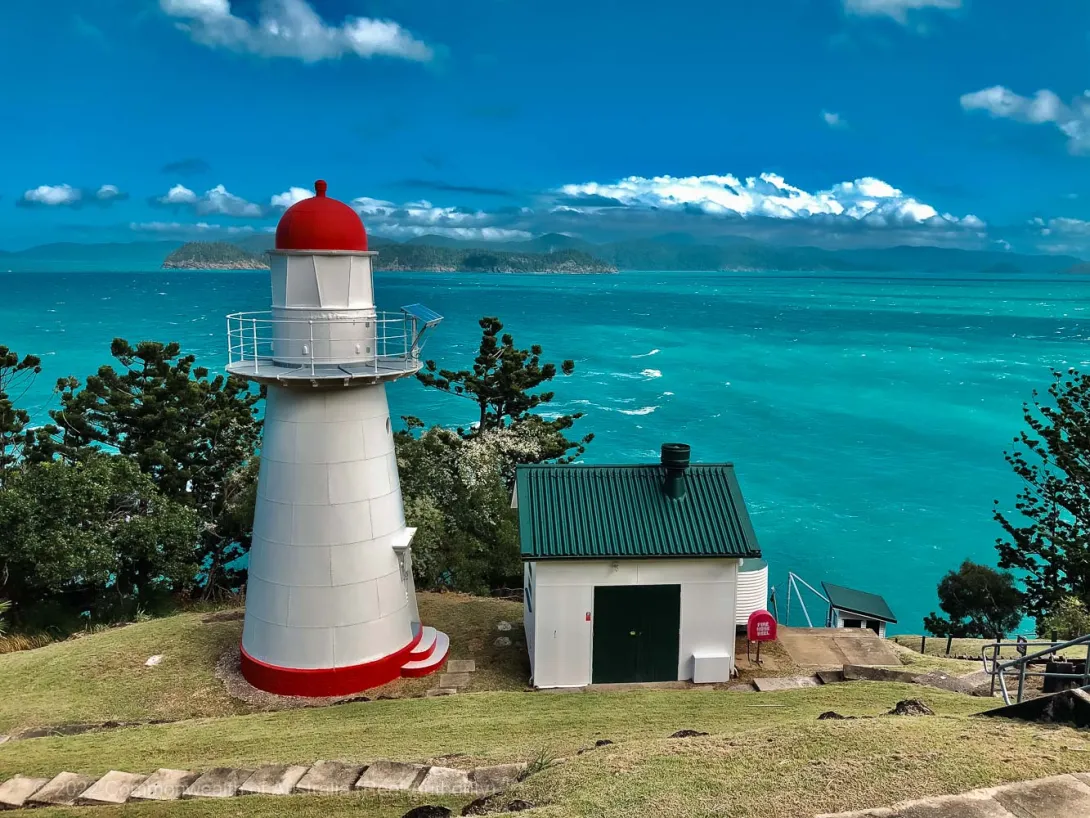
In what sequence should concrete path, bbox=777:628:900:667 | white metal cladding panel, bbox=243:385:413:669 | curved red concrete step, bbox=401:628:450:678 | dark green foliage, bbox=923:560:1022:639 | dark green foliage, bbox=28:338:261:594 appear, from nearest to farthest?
white metal cladding panel, bbox=243:385:413:669, curved red concrete step, bbox=401:628:450:678, concrete path, bbox=777:628:900:667, dark green foliage, bbox=28:338:261:594, dark green foliage, bbox=923:560:1022:639

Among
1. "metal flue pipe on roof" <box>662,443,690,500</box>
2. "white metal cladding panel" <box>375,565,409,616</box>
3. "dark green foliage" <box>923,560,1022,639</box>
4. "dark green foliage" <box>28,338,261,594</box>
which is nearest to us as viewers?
"white metal cladding panel" <box>375,565,409,616</box>

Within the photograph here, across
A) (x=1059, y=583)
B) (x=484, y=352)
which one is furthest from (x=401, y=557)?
(x=1059, y=583)

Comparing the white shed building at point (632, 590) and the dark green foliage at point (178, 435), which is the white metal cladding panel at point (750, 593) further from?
the dark green foliage at point (178, 435)

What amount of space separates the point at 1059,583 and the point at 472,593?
18.4 metres

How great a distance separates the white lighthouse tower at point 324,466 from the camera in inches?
473

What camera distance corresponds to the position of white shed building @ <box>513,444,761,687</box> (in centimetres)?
1258

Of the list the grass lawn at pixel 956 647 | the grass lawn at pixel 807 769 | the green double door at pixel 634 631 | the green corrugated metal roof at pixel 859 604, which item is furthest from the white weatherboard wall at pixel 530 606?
the green corrugated metal roof at pixel 859 604

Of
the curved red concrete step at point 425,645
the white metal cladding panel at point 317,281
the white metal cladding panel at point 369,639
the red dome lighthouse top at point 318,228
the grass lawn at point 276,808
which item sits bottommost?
the curved red concrete step at point 425,645

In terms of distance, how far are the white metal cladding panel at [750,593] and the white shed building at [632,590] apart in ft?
6.07

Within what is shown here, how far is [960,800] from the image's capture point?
17.8ft

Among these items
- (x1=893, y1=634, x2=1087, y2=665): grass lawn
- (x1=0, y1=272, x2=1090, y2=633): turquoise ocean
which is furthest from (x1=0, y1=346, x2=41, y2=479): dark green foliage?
(x1=0, y1=272, x2=1090, y2=633): turquoise ocean

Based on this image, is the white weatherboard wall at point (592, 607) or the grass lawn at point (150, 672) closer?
the grass lawn at point (150, 672)

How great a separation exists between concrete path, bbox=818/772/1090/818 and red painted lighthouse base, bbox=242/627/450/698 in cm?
906

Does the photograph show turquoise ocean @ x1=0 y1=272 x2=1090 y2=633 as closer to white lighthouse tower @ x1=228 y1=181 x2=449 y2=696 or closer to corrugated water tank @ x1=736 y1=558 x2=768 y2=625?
corrugated water tank @ x1=736 y1=558 x2=768 y2=625
